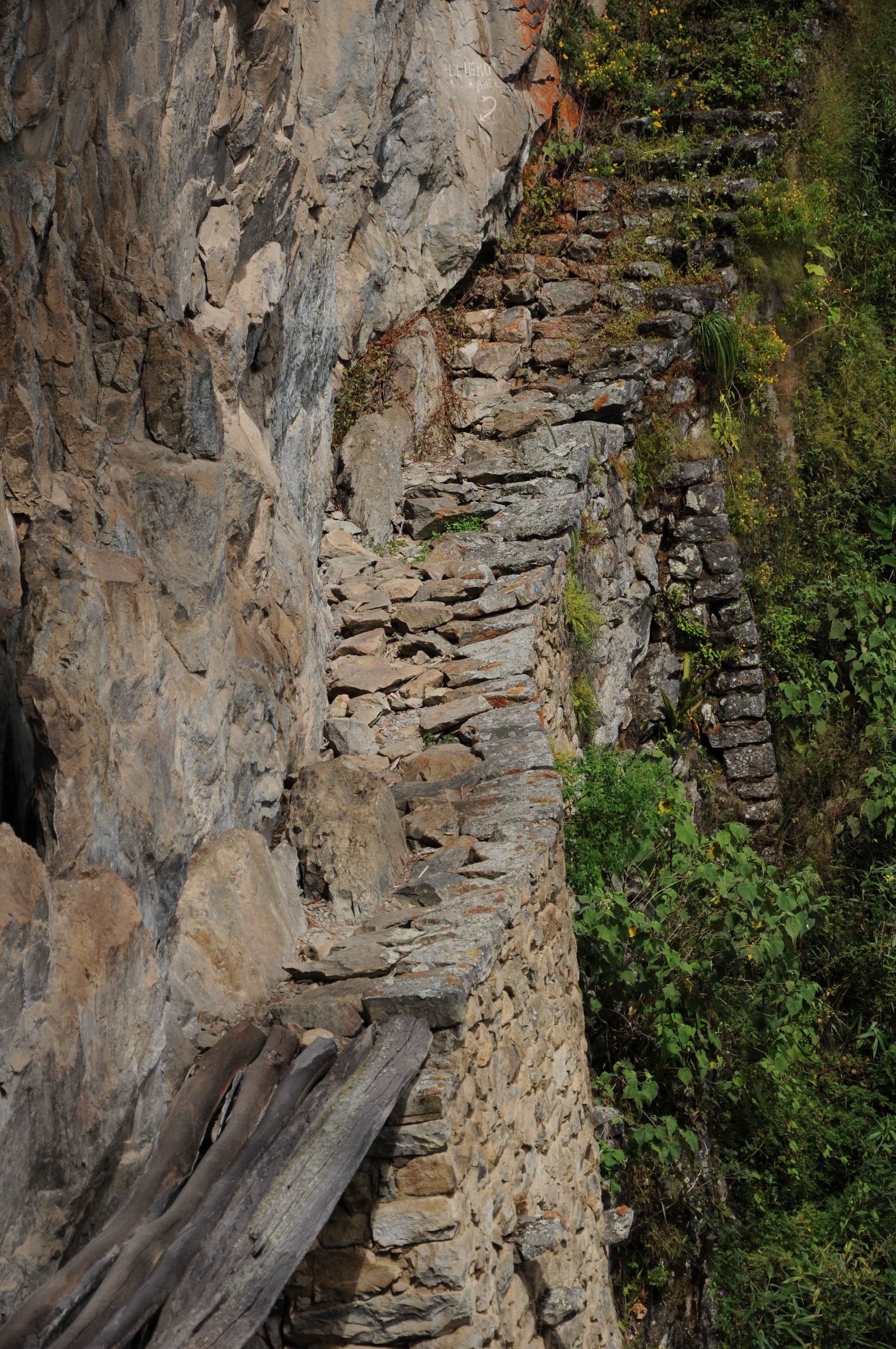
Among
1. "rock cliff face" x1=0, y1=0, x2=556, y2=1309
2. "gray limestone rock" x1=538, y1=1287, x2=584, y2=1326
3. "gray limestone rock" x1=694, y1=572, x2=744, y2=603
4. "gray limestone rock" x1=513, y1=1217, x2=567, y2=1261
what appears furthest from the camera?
"gray limestone rock" x1=694, y1=572, x2=744, y2=603

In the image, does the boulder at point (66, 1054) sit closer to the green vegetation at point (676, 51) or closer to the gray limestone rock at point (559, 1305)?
the gray limestone rock at point (559, 1305)

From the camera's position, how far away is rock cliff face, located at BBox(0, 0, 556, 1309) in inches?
98.7

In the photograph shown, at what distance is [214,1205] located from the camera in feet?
8.07

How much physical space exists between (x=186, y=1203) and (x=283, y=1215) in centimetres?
20

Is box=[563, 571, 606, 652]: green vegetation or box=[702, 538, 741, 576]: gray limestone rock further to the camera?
box=[702, 538, 741, 576]: gray limestone rock

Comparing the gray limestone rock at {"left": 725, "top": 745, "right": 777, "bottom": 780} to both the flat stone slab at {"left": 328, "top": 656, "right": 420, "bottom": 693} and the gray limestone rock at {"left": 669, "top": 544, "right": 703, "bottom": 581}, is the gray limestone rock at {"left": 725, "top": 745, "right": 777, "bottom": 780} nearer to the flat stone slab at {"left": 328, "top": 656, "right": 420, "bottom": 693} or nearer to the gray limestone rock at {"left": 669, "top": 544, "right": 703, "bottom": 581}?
the gray limestone rock at {"left": 669, "top": 544, "right": 703, "bottom": 581}

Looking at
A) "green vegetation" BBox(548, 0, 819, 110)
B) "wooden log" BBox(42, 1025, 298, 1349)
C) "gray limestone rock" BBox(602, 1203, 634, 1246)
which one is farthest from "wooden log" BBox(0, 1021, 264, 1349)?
"green vegetation" BBox(548, 0, 819, 110)

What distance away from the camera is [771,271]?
376 inches

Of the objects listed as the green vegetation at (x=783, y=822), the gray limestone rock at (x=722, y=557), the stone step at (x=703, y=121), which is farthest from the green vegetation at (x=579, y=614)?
the stone step at (x=703, y=121)

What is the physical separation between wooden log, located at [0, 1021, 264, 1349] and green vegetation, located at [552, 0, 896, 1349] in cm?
235

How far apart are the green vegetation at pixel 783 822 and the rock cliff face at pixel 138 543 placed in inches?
77.8

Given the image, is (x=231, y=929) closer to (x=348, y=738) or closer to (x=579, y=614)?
(x=348, y=738)

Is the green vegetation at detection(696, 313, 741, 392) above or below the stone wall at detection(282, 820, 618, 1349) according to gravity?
above

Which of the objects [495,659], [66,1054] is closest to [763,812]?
[495,659]
